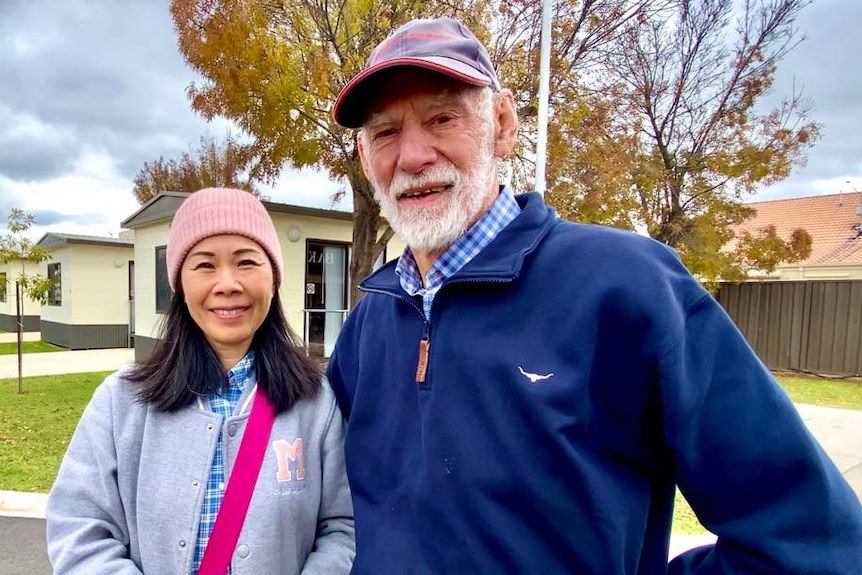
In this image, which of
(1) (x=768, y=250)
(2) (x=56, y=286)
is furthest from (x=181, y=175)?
(1) (x=768, y=250)

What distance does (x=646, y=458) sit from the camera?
4.04 ft

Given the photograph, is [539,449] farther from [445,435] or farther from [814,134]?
[814,134]

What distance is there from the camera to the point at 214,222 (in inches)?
67.6

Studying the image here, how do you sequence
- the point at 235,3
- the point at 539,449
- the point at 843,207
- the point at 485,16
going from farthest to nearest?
the point at 843,207 → the point at 485,16 → the point at 235,3 → the point at 539,449

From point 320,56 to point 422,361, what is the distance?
6096mm

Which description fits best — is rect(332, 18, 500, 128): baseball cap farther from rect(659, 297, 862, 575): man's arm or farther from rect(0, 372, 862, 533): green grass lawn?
rect(0, 372, 862, 533): green grass lawn

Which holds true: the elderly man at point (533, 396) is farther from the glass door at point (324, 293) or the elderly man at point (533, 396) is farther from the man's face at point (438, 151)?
the glass door at point (324, 293)

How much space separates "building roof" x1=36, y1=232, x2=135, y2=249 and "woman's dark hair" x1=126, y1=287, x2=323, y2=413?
53.5 ft

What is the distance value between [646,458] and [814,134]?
46.4 feet

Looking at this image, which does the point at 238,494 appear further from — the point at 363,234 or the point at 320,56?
the point at 363,234

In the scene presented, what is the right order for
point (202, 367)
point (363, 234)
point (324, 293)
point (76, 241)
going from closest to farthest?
1. point (202, 367)
2. point (363, 234)
3. point (324, 293)
4. point (76, 241)

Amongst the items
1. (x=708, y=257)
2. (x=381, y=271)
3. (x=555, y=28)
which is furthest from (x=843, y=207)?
(x=381, y=271)

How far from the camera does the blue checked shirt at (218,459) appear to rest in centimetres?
154

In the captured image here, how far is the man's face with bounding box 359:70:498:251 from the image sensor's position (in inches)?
59.6
